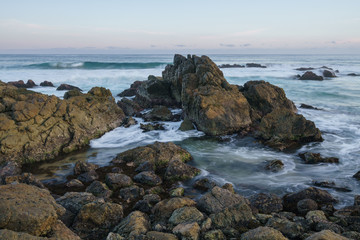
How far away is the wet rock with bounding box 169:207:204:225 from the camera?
6.67 meters

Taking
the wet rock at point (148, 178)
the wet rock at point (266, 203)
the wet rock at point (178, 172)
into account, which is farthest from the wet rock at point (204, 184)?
the wet rock at point (266, 203)

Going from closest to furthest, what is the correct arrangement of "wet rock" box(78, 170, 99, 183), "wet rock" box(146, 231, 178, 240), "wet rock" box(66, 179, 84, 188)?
1. "wet rock" box(146, 231, 178, 240)
2. "wet rock" box(66, 179, 84, 188)
3. "wet rock" box(78, 170, 99, 183)

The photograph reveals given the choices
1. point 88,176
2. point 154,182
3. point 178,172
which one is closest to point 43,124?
point 88,176

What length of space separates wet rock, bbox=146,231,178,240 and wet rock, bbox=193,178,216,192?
3.62m

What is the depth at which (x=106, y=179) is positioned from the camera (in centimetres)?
957

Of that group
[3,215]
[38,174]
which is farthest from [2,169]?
[3,215]

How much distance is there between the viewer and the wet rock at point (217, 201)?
744cm

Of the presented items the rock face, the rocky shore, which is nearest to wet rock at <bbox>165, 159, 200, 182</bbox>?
the rocky shore

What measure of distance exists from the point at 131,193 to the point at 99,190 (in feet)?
3.41

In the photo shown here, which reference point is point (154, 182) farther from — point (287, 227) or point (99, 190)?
point (287, 227)

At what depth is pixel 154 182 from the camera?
9711mm

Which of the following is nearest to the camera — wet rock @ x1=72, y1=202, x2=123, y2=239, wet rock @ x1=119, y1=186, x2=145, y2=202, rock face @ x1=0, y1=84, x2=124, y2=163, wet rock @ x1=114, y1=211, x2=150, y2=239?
wet rock @ x1=114, y1=211, x2=150, y2=239

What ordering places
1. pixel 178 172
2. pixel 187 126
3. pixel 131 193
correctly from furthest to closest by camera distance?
1. pixel 187 126
2. pixel 178 172
3. pixel 131 193

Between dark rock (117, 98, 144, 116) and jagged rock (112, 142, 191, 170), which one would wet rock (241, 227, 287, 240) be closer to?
jagged rock (112, 142, 191, 170)
